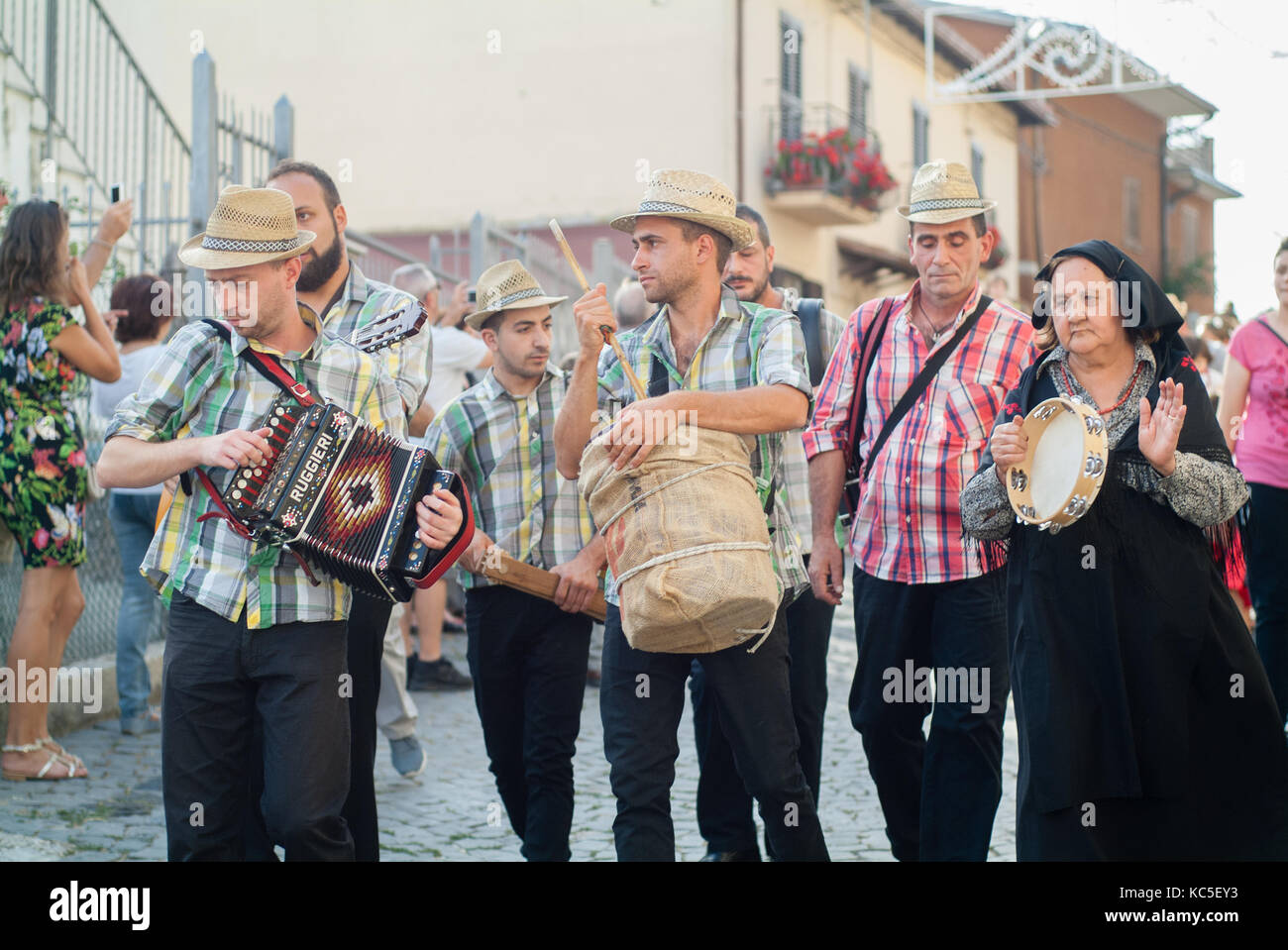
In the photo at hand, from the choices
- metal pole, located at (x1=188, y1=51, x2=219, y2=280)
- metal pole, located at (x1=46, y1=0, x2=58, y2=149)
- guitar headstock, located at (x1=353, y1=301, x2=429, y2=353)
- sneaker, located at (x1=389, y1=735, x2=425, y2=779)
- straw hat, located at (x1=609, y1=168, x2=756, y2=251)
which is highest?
metal pole, located at (x1=46, y1=0, x2=58, y2=149)

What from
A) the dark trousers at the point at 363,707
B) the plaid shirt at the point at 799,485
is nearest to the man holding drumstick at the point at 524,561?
the dark trousers at the point at 363,707

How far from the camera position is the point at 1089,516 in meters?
4.31

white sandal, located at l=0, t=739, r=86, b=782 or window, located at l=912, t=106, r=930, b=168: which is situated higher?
window, located at l=912, t=106, r=930, b=168

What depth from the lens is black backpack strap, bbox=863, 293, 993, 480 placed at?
5258 millimetres

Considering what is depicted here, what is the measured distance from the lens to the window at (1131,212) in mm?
38531

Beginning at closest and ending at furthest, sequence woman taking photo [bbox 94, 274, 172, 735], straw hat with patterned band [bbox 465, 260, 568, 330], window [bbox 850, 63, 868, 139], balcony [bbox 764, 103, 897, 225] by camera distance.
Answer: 1. straw hat with patterned band [bbox 465, 260, 568, 330]
2. woman taking photo [bbox 94, 274, 172, 735]
3. balcony [bbox 764, 103, 897, 225]
4. window [bbox 850, 63, 868, 139]

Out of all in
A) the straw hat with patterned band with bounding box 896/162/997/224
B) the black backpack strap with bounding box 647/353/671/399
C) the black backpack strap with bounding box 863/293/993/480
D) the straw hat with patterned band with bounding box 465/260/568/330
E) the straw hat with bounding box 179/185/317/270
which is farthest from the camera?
the straw hat with patterned band with bounding box 465/260/568/330

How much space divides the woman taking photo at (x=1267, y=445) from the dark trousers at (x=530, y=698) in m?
3.29

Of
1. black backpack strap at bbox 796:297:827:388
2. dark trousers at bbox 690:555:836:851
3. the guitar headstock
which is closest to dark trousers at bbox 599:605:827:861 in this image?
dark trousers at bbox 690:555:836:851

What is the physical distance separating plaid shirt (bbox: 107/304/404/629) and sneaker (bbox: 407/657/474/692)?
5.05 m

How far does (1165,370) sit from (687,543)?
4.87 feet

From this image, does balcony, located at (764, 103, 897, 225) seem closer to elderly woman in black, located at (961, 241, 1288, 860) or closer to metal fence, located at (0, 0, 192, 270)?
metal fence, located at (0, 0, 192, 270)

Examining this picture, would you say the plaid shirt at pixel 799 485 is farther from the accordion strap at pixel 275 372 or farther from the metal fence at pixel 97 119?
the metal fence at pixel 97 119

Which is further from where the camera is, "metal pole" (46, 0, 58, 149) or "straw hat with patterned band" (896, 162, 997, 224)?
"metal pole" (46, 0, 58, 149)
